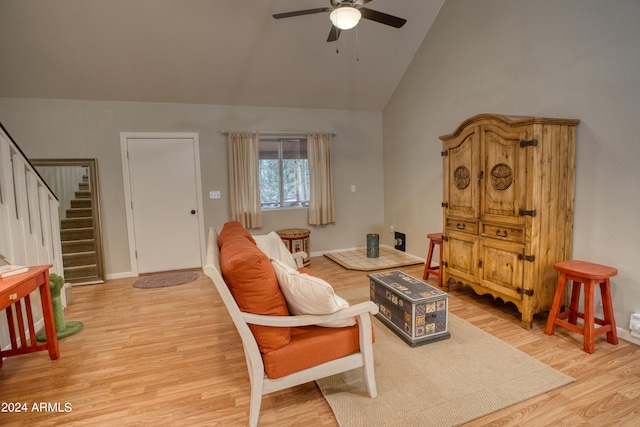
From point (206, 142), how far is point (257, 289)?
3.82 m

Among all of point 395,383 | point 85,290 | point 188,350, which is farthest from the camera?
point 85,290

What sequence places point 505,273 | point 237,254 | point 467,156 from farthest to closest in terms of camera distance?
1. point 467,156
2. point 505,273
3. point 237,254

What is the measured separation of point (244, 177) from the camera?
4.98m

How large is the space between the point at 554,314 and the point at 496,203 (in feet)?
3.22

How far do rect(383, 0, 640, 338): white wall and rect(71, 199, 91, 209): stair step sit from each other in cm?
476

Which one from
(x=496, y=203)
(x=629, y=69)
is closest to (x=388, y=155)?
(x=496, y=203)

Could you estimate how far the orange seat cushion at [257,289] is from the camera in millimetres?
Answer: 1593

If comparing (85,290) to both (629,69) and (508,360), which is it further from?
(629,69)

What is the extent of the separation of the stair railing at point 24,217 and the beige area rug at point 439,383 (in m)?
2.71

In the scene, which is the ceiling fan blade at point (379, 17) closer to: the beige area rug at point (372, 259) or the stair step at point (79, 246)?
the beige area rug at point (372, 259)

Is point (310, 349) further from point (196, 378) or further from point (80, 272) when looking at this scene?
point (80, 272)

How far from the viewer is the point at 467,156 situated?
3197 millimetres

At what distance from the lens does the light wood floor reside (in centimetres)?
181

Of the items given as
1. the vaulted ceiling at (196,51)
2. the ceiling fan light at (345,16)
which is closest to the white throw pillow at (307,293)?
the ceiling fan light at (345,16)
